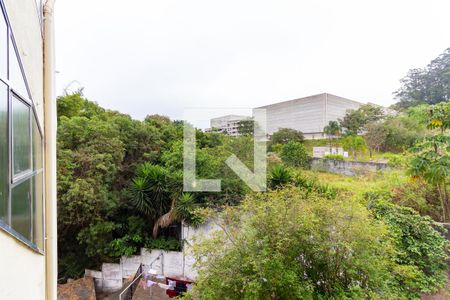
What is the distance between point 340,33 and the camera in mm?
8133

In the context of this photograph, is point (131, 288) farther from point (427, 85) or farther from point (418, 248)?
point (427, 85)

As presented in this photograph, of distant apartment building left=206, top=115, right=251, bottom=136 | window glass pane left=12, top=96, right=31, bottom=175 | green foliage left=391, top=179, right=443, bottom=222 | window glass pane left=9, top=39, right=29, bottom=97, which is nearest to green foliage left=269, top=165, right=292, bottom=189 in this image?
distant apartment building left=206, top=115, right=251, bottom=136

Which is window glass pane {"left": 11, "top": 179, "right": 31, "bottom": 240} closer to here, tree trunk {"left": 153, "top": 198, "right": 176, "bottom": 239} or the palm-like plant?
the palm-like plant

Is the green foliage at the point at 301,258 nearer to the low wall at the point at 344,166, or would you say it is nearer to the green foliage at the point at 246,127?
the green foliage at the point at 246,127

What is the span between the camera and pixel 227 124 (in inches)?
282

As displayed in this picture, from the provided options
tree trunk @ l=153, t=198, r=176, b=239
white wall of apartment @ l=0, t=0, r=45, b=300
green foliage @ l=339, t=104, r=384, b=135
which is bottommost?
tree trunk @ l=153, t=198, r=176, b=239

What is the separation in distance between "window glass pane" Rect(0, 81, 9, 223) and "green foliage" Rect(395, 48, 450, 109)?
2639 centimetres

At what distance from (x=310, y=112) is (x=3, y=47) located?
22322 mm

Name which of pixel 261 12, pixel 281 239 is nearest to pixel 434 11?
pixel 261 12

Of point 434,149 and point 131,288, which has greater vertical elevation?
point 434,149

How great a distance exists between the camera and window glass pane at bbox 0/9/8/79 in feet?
3.55

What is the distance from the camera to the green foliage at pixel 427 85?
2136cm

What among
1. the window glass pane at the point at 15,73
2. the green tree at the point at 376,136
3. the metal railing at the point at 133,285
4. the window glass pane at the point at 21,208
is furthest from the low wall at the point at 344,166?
the window glass pane at the point at 15,73
